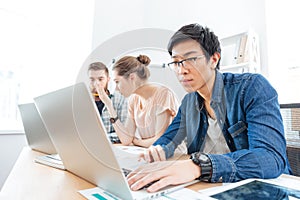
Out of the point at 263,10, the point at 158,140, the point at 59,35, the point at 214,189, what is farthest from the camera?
the point at 59,35

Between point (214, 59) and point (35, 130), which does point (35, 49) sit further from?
point (214, 59)

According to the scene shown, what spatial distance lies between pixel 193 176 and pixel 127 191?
19cm

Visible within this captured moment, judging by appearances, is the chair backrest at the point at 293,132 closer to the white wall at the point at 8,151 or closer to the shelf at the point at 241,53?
the shelf at the point at 241,53

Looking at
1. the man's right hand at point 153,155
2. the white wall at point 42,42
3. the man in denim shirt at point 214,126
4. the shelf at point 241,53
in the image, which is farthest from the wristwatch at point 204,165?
the white wall at point 42,42

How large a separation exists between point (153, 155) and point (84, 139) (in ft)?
1.06

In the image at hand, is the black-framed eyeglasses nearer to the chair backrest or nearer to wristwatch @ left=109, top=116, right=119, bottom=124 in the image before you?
wristwatch @ left=109, top=116, right=119, bottom=124

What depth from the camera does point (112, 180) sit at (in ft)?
1.22

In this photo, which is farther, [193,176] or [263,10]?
[263,10]

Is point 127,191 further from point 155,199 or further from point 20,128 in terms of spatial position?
Answer: point 20,128

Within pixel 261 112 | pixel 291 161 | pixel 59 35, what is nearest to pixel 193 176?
pixel 261 112

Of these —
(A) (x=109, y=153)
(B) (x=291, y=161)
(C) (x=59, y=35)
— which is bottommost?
(B) (x=291, y=161)

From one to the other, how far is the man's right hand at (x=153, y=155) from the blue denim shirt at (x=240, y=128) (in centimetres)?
3

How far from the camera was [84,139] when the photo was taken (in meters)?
0.39

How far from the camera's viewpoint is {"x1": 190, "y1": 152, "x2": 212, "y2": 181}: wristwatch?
487 millimetres
